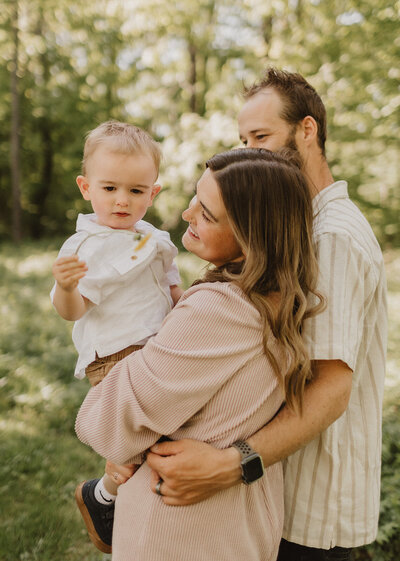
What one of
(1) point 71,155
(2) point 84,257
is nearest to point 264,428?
(2) point 84,257

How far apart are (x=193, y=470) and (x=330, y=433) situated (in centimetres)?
59

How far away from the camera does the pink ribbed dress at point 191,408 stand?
1508mm

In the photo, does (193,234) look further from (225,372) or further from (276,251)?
(225,372)

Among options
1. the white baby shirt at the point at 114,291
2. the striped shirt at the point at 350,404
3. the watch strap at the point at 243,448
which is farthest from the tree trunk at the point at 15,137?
the watch strap at the point at 243,448

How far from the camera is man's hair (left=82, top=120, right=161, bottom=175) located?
6.77ft

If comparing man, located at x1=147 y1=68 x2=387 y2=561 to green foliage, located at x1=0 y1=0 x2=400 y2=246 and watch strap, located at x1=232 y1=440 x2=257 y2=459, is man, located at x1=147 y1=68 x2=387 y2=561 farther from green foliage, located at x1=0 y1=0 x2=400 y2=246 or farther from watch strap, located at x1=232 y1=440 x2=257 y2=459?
green foliage, located at x1=0 y1=0 x2=400 y2=246

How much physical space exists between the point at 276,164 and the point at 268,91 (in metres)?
1.00

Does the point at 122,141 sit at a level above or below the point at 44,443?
above

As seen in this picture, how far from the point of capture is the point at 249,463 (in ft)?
A: 5.08

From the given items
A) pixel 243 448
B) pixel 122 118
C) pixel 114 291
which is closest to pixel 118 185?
pixel 114 291

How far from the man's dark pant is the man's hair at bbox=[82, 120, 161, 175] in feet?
5.32

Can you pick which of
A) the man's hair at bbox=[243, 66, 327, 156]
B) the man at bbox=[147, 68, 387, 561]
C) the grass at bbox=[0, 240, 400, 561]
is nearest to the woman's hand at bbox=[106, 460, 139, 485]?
the man at bbox=[147, 68, 387, 561]

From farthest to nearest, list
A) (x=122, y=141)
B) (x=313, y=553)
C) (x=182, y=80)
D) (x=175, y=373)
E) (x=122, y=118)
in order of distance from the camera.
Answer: (x=122, y=118) < (x=182, y=80) < (x=122, y=141) < (x=313, y=553) < (x=175, y=373)

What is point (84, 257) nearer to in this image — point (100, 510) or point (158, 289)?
point (158, 289)
